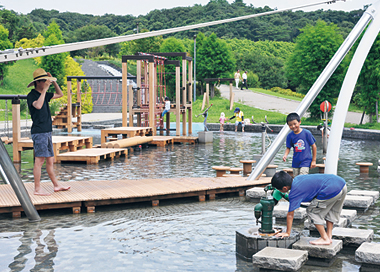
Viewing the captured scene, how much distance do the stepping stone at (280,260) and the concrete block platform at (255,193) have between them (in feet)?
12.2

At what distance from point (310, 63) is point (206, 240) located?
28.5 meters

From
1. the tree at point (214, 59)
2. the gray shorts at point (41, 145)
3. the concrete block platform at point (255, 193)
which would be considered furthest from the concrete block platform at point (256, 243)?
the tree at point (214, 59)

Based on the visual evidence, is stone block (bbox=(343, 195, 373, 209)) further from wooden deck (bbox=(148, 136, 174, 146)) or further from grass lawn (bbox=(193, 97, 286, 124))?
grass lawn (bbox=(193, 97, 286, 124))

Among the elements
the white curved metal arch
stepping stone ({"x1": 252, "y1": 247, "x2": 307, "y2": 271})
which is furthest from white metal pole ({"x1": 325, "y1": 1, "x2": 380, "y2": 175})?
stepping stone ({"x1": 252, "y1": 247, "x2": 307, "y2": 271})

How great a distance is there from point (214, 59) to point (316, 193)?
46563mm

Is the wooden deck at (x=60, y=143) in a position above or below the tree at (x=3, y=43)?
Result: below

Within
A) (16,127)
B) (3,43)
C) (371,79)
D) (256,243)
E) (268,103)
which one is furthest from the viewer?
(268,103)

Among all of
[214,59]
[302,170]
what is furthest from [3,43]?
[302,170]

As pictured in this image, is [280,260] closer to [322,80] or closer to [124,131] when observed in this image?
[322,80]

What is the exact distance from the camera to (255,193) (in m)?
9.01

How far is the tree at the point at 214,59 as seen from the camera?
5059 cm

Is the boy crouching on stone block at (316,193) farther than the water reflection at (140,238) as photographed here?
No

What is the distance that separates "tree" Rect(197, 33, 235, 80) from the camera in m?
50.6

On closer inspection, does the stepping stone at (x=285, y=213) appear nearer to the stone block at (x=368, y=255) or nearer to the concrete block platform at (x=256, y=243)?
the concrete block platform at (x=256, y=243)
